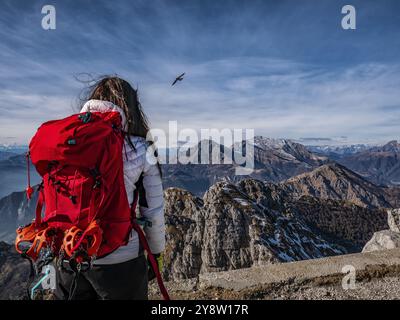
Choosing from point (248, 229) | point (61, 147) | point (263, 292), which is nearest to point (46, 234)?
point (61, 147)

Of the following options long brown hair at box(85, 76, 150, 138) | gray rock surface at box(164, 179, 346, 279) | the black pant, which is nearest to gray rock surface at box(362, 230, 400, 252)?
the black pant

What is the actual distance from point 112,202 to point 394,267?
10108 mm

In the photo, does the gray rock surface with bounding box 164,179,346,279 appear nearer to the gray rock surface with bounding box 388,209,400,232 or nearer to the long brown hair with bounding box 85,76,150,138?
the gray rock surface with bounding box 388,209,400,232

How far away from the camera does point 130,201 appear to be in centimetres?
455

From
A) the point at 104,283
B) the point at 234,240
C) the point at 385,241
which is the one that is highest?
the point at 104,283

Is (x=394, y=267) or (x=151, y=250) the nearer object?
(x=151, y=250)

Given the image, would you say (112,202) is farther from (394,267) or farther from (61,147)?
(394,267)

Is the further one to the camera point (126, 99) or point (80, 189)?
point (126, 99)

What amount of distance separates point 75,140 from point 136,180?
0.96 m

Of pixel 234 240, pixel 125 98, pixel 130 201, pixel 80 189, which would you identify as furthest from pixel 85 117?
pixel 234 240

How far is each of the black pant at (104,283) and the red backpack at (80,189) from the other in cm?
28

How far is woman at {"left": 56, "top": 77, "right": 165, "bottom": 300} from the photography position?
434cm

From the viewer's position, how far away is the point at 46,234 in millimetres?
4137

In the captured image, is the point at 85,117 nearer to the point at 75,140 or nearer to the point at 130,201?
the point at 75,140
